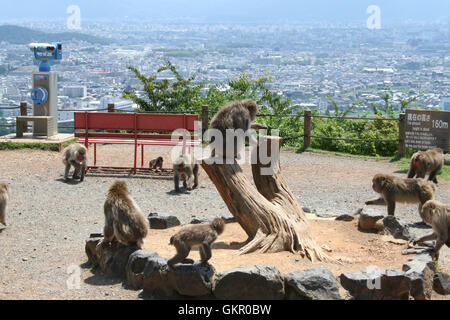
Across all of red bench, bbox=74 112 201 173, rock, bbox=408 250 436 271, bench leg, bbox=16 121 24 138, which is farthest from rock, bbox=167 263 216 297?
bench leg, bbox=16 121 24 138

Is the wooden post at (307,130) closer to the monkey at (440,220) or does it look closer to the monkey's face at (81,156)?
the monkey's face at (81,156)

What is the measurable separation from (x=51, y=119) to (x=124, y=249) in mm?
10921

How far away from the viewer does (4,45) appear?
59.5 meters

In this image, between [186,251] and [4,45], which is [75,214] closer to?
[186,251]

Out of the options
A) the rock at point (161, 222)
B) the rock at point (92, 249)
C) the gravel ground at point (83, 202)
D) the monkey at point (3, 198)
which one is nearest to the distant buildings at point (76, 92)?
the gravel ground at point (83, 202)

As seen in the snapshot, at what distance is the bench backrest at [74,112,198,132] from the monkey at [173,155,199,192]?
1564mm

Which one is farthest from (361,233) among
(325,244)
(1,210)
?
(1,210)

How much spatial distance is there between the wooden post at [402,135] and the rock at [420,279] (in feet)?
34.3

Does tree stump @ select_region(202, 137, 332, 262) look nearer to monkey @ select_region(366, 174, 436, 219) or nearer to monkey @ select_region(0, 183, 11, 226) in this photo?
monkey @ select_region(366, 174, 436, 219)

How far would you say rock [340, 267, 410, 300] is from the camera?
611 cm

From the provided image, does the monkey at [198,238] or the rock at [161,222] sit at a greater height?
the monkey at [198,238]

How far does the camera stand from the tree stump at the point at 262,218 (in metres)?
7.64

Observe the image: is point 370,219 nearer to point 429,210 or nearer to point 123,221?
point 429,210

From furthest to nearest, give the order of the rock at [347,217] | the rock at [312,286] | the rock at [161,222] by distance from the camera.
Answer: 1. the rock at [347,217]
2. the rock at [161,222]
3. the rock at [312,286]
